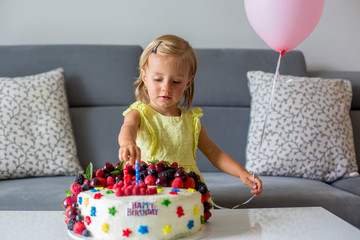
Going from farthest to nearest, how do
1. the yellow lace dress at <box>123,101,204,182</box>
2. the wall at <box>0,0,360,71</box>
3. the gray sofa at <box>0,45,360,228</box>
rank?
the wall at <box>0,0,360,71</box> → the gray sofa at <box>0,45,360,228</box> → the yellow lace dress at <box>123,101,204,182</box>

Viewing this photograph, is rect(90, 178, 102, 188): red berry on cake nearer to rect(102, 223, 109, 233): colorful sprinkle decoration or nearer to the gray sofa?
rect(102, 223, 109, 233): colorful sprinkle decoration

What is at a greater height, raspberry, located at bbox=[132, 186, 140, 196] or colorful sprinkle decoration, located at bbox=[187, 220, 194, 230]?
raspberry, located at bbox=[132, 186, 140, 196]

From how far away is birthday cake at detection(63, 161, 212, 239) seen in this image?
87cm

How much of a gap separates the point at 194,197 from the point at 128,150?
184mm

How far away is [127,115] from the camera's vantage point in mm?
1359

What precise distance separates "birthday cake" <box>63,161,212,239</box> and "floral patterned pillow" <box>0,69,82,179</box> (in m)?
0.90

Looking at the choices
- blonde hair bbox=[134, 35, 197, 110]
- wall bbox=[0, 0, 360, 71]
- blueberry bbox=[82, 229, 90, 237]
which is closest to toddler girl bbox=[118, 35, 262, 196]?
blonde hair bbox=[134, 35, 197, 110]

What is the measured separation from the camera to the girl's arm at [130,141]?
0.95 metres

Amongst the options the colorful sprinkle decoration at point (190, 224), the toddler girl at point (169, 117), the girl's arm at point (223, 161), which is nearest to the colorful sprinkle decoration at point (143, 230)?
the colorful sprinkle decoration at point (190, 224)

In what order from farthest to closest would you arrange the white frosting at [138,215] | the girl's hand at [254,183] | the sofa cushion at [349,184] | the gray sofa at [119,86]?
the gray sofa at [119,86] < the sofa cushion at [349,184] < the girl's hand at [254,183] < the white frosting at [138,215]

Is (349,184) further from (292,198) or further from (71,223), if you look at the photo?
(71,223)

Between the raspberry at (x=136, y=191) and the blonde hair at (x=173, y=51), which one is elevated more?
the blonde hair at (x=173, y=51)

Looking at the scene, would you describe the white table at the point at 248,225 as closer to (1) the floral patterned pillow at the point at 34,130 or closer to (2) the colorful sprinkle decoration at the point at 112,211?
(2) the colorful sprinkle decoration at the point at 112,211

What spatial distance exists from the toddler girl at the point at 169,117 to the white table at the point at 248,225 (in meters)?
0.15
